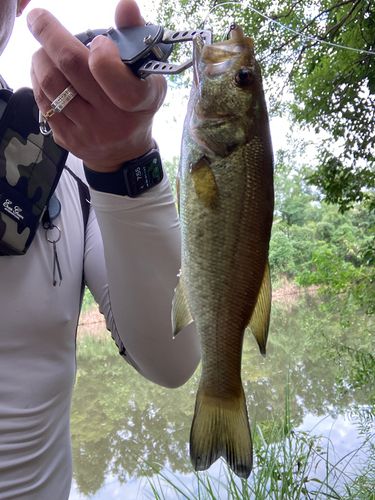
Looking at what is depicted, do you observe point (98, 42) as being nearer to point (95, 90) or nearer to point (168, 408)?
point (95, 90)

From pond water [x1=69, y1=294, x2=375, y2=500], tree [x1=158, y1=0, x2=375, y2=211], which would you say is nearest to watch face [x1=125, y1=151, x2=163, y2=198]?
tree [x1=158, y1=0, x2=375, y2=211]

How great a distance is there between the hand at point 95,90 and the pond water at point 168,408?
308 cm

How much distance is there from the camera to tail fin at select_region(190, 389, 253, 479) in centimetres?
45

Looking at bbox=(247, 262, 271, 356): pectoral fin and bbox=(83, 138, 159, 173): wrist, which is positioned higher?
bbox=(83, 138, 159, 173): wrist

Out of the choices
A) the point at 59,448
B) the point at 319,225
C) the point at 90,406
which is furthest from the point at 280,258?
the point at 59,448

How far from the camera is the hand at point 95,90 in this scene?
19.3 inches

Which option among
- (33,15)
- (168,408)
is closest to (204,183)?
(33,15)

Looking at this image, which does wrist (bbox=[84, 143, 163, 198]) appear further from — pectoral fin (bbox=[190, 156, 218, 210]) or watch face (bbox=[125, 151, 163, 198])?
pectoral fin (bbox=[190, 156, 218, 210])

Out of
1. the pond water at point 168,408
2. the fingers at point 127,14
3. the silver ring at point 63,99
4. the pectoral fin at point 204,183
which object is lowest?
the pond water at point 168,408

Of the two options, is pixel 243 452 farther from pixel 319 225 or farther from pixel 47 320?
pixel 319 225

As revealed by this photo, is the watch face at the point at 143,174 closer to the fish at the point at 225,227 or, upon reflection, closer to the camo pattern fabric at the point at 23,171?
the fish at the point at 225,227

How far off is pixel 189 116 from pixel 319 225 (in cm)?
1420

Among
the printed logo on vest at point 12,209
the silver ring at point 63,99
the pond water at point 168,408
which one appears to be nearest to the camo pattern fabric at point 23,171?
the printed logo on vest at point 12,209

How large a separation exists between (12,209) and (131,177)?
325mm
